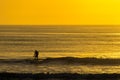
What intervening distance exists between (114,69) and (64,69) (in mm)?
5907

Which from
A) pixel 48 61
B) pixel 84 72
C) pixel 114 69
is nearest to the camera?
pixel 84 72

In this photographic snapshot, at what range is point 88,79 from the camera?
42312 mm

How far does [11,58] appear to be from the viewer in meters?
60.4

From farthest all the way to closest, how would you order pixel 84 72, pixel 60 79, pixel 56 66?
1. pixel 56 66
2. pixel 84 72
3. pixel 60 79

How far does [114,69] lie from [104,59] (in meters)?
9.41

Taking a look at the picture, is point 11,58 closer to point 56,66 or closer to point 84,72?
point 56,66

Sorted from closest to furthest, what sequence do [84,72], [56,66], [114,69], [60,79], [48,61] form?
[60,79] < [84,72] < [114,69] < [56,66] < [48,61]

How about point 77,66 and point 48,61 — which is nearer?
point 77,66

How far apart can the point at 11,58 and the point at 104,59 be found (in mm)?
13284

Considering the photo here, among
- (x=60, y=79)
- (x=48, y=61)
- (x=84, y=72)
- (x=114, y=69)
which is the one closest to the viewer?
(x=60, y=79)

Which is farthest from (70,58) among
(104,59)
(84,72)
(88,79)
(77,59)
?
(88,79)

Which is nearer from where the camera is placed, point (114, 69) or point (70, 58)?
point (114, 69)

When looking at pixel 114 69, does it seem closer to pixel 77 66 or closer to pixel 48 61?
pixel 77 66

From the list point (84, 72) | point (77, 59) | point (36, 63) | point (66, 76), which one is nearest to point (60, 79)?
point (66, 76)
